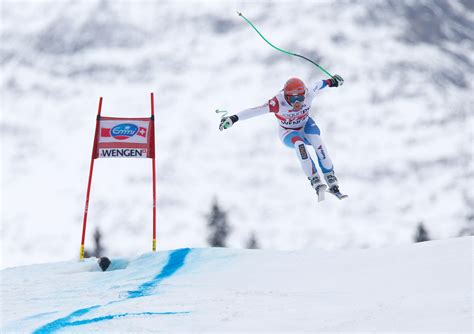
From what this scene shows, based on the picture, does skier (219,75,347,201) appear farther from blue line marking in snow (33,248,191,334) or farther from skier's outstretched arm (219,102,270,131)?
blue line marking in snow (33,248,191,334)

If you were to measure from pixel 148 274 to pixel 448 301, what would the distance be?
4710mm

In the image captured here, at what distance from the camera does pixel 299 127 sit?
444 inches

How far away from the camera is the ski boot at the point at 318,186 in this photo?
34.3ft

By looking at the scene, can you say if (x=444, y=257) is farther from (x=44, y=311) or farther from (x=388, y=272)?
(x=44, y=311)

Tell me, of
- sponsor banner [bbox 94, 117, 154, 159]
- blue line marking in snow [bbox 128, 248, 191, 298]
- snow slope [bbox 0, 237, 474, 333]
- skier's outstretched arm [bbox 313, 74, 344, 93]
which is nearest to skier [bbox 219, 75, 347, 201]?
skier's outstretched arm [bbox 313, 74, 344, 93]

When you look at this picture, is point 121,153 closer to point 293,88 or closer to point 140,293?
point 293,88

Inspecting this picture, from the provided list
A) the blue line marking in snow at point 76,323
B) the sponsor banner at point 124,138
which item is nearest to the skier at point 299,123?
the sponsor banner at point 124,138

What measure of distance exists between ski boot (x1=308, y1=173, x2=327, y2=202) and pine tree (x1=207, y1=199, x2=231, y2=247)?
22367mm

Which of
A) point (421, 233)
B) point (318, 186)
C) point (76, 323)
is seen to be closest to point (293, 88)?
point (318, 186)

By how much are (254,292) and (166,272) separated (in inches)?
83.8

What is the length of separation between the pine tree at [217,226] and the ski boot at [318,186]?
73.4 feet

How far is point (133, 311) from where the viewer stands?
8352 mm

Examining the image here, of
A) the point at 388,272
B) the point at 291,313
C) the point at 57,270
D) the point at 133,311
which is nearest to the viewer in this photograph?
the point at 291,313

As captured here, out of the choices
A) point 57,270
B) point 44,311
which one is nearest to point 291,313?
point 44,311
